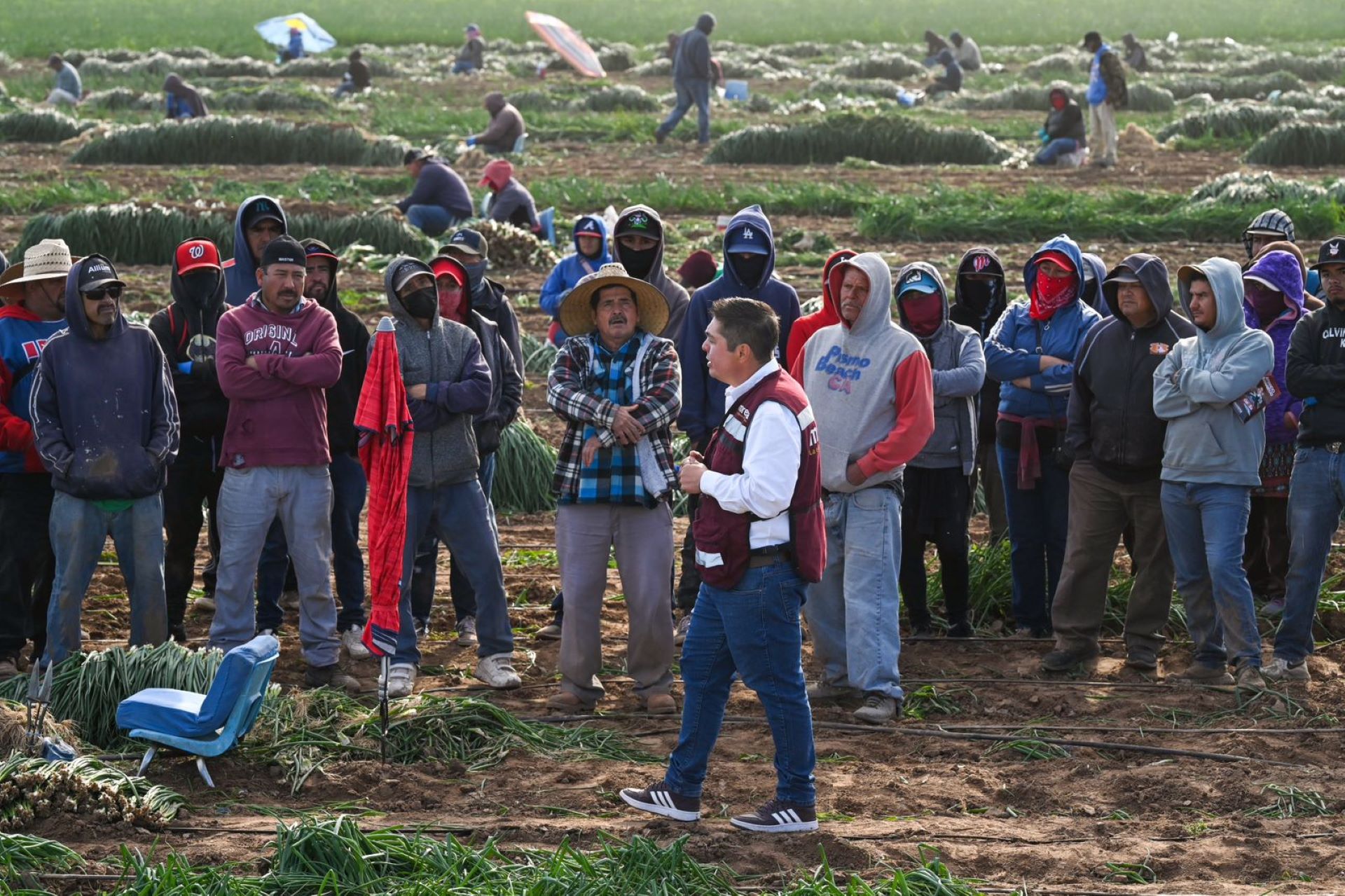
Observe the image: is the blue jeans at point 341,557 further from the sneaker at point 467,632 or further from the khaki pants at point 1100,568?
the khaki pants at point 1100,568

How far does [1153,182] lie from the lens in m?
23.2

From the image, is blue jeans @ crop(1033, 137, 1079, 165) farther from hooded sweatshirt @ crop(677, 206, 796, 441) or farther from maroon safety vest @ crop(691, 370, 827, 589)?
maroon safety vest @ crop(691, 370, 827, 589)

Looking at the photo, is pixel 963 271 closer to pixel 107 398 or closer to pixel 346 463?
pixel 346 463

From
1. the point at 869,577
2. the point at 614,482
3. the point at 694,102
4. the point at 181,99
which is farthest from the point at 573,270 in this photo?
the point at 181,99

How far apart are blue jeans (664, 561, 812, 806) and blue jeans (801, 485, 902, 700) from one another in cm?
159

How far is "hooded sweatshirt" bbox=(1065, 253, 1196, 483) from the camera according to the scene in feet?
26.2

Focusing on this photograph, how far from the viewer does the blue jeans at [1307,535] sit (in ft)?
25.7

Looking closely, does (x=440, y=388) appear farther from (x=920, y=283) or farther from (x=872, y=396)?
(x=920, y=283)

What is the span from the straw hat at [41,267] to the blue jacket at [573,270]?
10.7ft

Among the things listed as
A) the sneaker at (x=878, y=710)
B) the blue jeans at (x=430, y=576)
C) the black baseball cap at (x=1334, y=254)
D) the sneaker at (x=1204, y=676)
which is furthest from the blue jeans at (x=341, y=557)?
the black baseball cap at (x=1334, y=254)

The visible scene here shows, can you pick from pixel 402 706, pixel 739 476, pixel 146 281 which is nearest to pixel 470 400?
pixel 402 706

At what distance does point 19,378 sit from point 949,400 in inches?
175

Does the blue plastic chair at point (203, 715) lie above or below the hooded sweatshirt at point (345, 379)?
below

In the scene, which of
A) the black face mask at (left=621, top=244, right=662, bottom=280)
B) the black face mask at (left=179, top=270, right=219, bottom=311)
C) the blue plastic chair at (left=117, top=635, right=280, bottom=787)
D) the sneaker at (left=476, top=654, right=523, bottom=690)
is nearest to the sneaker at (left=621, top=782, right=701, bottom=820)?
the blue plastic chair at (left=117, top=635, right=280, bottom=787)
